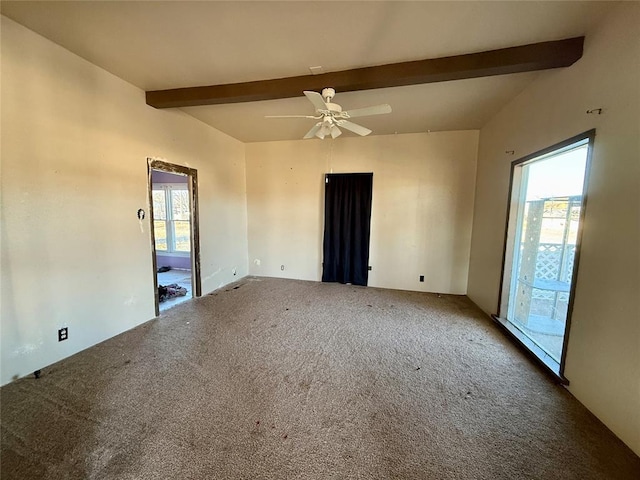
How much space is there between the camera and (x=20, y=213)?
207 cm

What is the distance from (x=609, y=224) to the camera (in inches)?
69.1

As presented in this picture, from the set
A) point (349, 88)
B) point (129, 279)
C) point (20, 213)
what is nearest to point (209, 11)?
point (349, 88)

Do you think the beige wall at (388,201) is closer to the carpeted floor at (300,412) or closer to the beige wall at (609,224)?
the carpeted floor at (300,412)

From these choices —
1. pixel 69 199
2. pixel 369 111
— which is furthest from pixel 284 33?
pixel 69 199

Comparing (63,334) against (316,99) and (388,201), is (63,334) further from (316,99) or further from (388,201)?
(388,201)

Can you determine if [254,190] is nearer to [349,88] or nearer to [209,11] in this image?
[349,88]

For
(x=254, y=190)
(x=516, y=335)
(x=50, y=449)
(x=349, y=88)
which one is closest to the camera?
(x=50, y=449)

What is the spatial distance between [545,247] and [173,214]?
6.83 m

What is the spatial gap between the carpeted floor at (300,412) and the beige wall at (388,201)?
1767 mm

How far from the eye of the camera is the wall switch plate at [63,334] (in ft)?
7.74

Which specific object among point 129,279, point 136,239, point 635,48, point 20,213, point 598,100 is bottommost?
point 129,279

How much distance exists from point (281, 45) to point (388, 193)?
3.02 m

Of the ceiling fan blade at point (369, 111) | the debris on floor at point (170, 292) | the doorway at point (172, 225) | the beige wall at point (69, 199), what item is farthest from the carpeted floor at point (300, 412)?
the doorway at point (172, 225)

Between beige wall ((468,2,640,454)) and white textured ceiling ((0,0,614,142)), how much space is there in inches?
11.8
